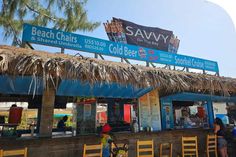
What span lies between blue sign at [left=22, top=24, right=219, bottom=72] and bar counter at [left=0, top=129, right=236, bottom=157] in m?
2.31

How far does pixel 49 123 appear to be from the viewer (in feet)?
16.3

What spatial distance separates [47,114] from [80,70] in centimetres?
127

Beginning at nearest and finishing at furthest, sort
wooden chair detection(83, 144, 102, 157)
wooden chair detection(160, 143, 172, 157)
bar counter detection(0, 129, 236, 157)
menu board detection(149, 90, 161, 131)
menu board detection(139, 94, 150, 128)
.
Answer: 1. bar counter detection(0, 129, 236, 157)
2. wooden chair detection(83, 144, 102, 157)
3. wooden chair detection(160, 143, 172, 157)
4. menu board detection(139, 94, 150, 128)
5. menu board detection(149, 90, 161, 131)

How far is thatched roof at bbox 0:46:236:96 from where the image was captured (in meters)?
4.08

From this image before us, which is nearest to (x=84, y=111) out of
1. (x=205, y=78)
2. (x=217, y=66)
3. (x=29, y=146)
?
(x=29, y=146)

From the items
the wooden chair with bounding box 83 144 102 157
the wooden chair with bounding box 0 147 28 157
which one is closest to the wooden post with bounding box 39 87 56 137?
the wooden chair with bounding box 0 147 28 157

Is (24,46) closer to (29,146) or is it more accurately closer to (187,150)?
(29,146)

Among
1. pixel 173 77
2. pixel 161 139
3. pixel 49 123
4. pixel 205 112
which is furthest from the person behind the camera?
pixel 205 112

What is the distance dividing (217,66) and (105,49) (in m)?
5.47

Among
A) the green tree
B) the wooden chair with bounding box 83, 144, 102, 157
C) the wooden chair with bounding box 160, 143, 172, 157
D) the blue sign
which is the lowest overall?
the wooden chair with bounding box 160, 143, 172, 157

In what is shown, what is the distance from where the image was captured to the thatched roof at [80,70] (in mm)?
4082

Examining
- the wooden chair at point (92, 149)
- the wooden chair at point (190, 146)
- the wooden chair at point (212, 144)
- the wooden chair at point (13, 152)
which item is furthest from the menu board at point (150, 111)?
the wooden chair at point (13, 152)

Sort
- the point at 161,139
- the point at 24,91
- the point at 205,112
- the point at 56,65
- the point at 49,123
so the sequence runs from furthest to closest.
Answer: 1. the point at 205,112
2. the point at 161,139
3. the point at 24,91
4. the point at 49,123
5. the point at 56,65

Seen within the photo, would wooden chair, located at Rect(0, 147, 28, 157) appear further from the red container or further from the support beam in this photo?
the support beam
